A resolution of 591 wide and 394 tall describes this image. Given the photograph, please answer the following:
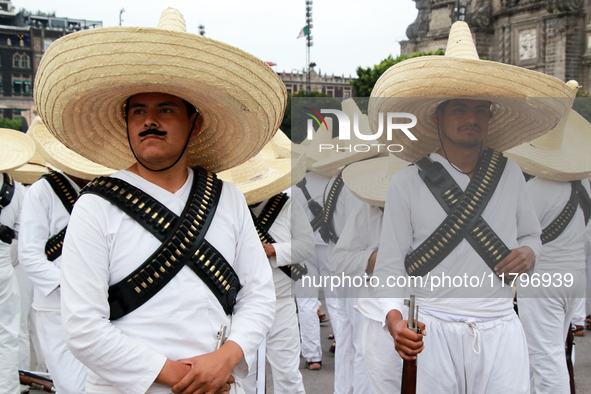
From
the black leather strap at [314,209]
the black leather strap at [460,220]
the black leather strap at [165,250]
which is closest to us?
the black leather strap at [165,250]

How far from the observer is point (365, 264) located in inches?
145

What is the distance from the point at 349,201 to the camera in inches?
160

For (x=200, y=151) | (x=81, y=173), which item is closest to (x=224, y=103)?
(x=200, y=151)

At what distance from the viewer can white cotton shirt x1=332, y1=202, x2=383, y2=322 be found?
3.69m

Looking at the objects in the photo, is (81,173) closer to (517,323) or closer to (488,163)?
(488,163)

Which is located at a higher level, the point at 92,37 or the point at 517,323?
the point at 92,37

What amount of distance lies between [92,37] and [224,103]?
62 centimetres

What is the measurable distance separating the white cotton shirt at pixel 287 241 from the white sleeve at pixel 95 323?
7.45ft

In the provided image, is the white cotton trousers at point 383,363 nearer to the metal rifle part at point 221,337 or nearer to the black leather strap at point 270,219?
the black leather strap at point 270,219

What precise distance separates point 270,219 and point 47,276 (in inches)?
68.8

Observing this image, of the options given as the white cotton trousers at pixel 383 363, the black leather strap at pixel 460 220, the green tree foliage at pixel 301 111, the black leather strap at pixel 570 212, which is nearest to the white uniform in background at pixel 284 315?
the white cotton trousers at pixel 383 363

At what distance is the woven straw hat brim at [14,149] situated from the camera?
532 cm

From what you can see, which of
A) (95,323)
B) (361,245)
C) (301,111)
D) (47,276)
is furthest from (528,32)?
(95,323)

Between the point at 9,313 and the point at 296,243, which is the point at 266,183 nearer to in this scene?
the point at 296,243
